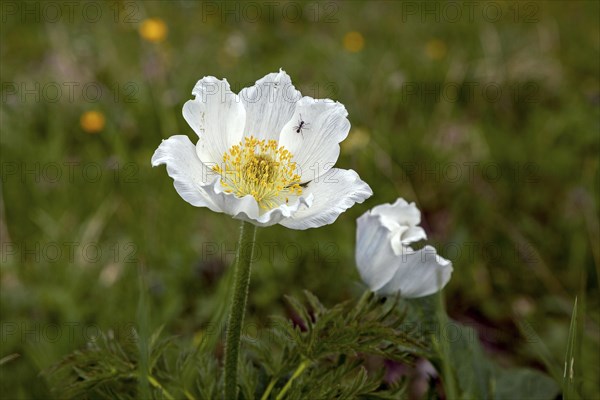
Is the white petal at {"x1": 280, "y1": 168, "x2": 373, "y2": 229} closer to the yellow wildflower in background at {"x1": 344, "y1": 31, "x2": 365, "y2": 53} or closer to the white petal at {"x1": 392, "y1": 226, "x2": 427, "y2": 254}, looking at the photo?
the white petal at {"x1": 392, "y1": 226, "x2": 427, "y2": 254}

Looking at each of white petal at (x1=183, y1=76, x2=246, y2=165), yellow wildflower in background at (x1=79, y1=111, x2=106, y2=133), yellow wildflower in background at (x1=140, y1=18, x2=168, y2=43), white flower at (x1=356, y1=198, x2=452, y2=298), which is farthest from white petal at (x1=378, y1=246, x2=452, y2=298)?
yellow wildflower in background at (x1=140, y1=18, x2=168, y2=43)

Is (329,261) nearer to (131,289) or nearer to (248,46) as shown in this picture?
(131,289)

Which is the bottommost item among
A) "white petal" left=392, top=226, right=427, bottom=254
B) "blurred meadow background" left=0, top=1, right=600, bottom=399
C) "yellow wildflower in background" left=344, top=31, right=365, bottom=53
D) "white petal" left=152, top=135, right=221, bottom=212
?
"blurred meadow background" left=0, top=1, right=600, bottom=399

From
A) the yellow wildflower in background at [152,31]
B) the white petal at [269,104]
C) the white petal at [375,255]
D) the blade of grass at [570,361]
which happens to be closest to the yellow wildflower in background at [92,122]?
the yellow wildflower in background at [152,31]

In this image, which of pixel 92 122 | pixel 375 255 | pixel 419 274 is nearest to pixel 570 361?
pixel 419 274

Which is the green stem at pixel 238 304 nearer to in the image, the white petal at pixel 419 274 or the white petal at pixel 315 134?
the white petal at pixel 315 134


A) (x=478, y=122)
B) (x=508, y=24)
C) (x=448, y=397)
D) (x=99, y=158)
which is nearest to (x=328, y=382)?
(x=448, y=397)

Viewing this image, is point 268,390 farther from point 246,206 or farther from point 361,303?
point 246,206

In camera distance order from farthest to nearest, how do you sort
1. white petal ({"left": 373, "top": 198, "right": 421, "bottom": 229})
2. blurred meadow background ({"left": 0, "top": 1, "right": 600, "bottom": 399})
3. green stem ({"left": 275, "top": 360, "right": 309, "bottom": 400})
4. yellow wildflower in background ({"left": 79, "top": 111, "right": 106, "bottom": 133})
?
yellow wildflower in background ({"left": 79, "top": 111, "right": 106, "bottom": 133}) < blurred meadow background ({"left": 0, "top": 1, "right": 600, "bottom": 399}) < white petal ({"left": 373, "top": 198, "right": 421, "bottom": 229}) < green stem ({"left": 275, "top": 360, "right": 309, "bottom": 400})
